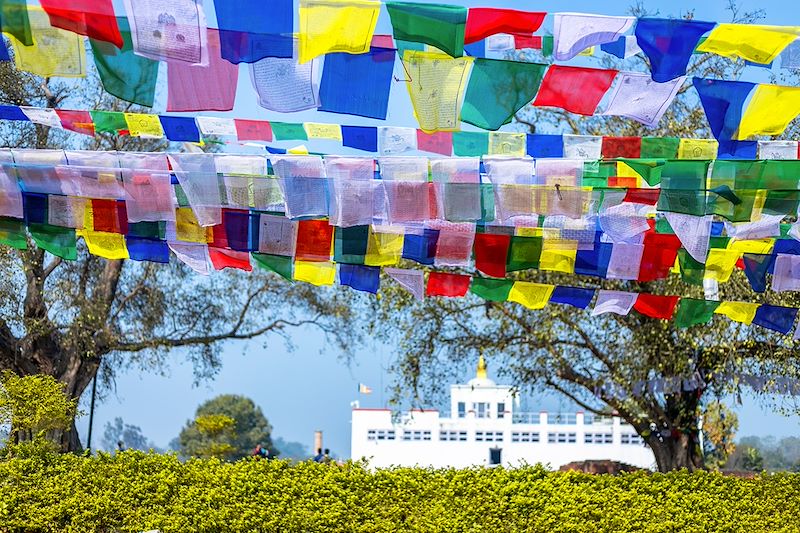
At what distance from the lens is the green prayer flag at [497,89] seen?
6.44 m

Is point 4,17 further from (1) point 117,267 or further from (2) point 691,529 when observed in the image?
(1) point 117,267

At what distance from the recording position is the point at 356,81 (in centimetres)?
632

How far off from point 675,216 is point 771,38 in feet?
6.82

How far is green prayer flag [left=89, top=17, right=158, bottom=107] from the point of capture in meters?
6.03

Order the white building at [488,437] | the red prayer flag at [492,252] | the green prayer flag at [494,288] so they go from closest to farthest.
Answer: the red prayer flag at [492,252] < the green prayer flag at [494,288] < the white building at [488,437]

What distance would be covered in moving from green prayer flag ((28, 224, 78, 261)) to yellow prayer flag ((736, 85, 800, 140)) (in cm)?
569

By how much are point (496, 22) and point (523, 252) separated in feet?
12.5

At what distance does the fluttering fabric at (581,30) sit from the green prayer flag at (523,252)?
3.33 meters

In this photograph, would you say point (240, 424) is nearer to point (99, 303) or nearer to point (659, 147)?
point (99, 303)

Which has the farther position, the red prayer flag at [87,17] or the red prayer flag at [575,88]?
the red prayer flag at [575,88]

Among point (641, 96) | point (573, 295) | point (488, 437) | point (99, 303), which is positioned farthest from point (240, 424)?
point (641, 96)

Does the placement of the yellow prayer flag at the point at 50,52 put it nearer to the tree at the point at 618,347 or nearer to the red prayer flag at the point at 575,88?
the red prayer flag at the point at 575,88

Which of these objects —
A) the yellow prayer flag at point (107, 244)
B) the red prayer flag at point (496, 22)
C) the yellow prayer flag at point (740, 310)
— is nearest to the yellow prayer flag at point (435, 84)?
the red prayer flag at point (496, 22)

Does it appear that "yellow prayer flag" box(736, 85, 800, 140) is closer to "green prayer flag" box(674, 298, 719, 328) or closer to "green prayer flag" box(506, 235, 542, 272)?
"green prayer flag" box(506, 235, 542, 272)
